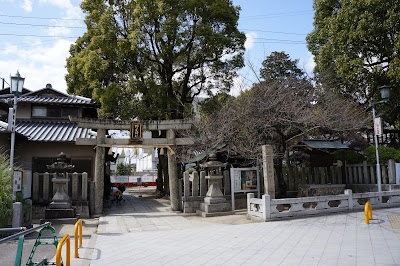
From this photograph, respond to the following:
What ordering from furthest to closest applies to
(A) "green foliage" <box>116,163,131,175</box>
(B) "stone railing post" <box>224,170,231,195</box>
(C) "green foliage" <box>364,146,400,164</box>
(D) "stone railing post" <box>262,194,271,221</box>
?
1. (A) "green foliage" <box>116,163,131,175</box>
2. (C) "green foliage" <box>364,146,400,164</box>
3. (B) "stone railing post" <box>224,170,231,195</box>
4. (D) "stone railing post" <box>262,194,271,221</box>

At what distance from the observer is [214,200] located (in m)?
14.2

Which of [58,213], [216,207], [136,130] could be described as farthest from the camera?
[136,130]

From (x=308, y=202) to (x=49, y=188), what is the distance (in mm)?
12222

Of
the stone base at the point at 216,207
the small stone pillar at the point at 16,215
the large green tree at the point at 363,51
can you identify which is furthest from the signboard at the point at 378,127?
the small stone pillar at the point at 16,215

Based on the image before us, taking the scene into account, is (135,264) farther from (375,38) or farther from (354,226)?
(375,38)

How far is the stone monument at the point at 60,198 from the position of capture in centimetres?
1304

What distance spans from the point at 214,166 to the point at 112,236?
246 inches

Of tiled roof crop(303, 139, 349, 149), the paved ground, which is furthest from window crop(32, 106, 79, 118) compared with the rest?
tiled roof crop(303, 139, 349, 149)

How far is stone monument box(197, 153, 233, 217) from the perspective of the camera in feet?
46.0

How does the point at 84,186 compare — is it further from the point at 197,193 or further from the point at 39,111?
the point at 39,111

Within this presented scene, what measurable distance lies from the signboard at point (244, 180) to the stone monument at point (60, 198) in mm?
7622

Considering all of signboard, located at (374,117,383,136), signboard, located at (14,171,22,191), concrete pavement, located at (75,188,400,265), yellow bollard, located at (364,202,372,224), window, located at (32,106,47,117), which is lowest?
concrete pavement, located at (75,188,400,265)

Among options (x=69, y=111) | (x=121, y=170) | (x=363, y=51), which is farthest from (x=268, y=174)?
(x=121, y=170)

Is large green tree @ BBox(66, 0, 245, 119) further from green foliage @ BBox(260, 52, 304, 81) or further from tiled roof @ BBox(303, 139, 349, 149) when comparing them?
tiled roof @ BBox(303, 139, 349, 149)
